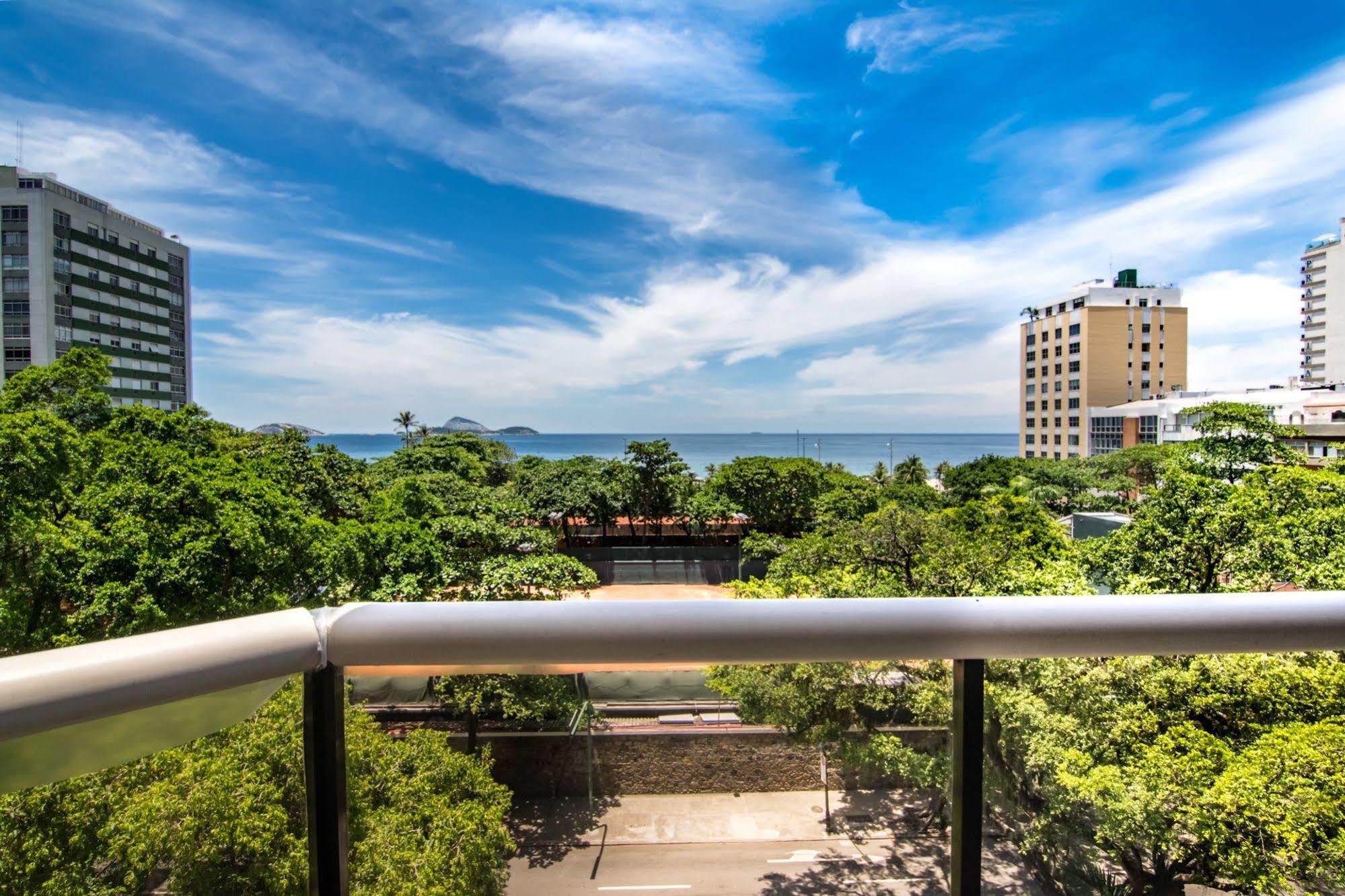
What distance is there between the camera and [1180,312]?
55656 mm

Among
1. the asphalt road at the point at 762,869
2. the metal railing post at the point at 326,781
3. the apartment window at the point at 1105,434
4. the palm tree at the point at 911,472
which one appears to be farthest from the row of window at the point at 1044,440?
the metal railing post at the point at 326,781

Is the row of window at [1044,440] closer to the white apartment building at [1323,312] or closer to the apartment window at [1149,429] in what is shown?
the apartment window at [1149,429]

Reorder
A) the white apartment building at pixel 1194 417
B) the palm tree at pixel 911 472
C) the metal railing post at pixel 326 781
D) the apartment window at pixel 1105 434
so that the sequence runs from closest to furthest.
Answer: the metal railing post at pixel 326 781 < the white apartment building at pixel 1194 417 < the palm tree at pixel 911 472 < the apartment window at pixel 1105 434

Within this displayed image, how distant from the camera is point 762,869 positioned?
1.09m

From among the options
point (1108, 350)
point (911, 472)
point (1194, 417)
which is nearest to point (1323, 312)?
point (1108, 350)

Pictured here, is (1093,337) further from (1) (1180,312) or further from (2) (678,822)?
(2) (678,822)

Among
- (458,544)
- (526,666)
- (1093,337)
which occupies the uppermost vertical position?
(1093,337)

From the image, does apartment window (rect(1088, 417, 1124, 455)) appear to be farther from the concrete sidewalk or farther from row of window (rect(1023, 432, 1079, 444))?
the concrete sidewalk

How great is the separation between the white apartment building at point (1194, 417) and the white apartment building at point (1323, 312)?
40.6 feet

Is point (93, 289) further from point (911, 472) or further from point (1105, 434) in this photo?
point (1105, 434)

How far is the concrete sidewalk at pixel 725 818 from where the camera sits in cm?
113

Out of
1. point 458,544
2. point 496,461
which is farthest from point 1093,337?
point 458,544

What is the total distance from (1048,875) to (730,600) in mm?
742

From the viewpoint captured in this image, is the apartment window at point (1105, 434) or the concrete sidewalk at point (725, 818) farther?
the apartment window at point (1105, 434)
